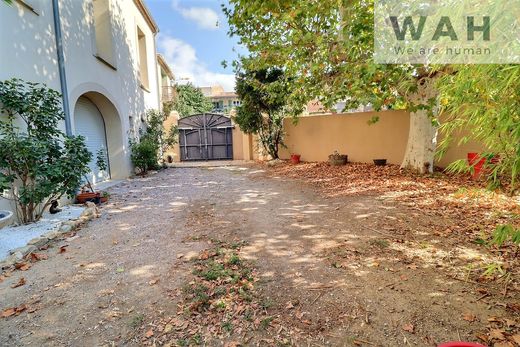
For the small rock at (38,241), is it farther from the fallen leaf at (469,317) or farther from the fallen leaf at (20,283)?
the fallen leaf at (469,317)

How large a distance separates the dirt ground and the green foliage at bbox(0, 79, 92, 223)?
854mm

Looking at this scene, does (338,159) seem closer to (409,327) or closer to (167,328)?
(409,327)

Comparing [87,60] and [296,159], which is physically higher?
[87,60]

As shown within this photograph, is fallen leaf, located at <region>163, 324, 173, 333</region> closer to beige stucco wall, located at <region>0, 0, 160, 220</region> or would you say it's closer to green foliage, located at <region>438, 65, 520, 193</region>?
green foliage, located at <region>438, 65, 520, 193</region>

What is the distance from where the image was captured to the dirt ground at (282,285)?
1874 millimetres

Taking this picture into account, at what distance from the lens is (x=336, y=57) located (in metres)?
5.47

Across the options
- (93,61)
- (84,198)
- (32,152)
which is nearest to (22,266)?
(32,152)

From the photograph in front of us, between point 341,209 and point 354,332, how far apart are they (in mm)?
2795

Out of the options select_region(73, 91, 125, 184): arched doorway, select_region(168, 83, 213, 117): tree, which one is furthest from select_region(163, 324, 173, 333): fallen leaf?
select_region(168, 83, 213, 117): tree

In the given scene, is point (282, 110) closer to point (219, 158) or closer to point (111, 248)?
point (219, 158)

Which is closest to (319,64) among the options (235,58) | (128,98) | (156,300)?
(235,58)

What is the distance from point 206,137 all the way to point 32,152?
41.0 ft

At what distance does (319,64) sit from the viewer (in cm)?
557

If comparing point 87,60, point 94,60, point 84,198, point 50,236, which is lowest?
point 50,236
